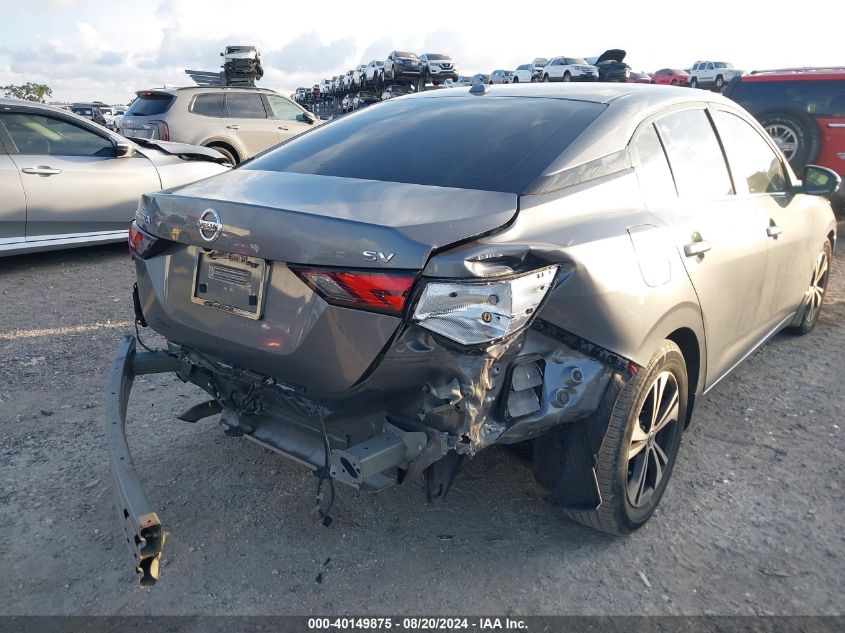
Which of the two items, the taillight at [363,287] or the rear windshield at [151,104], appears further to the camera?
the rear windshield at [151,104]

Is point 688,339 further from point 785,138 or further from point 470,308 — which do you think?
point 785,138

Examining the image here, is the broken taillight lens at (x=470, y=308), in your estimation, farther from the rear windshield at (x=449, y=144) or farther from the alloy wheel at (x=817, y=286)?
the alloy wheel at (x=817, y=286)

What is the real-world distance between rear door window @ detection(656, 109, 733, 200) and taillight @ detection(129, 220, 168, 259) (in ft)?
6.94

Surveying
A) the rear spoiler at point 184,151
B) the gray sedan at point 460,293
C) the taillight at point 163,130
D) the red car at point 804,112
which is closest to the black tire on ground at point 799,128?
the red car at point 804,112

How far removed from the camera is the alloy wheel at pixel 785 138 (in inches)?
352

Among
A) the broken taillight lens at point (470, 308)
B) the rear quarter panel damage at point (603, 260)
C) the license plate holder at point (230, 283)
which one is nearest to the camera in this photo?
the broken taillight lens at point (470, 308)

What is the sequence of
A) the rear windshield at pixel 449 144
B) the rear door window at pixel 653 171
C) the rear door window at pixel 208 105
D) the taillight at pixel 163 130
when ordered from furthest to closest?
1. the rear door window at pixel 208 105
2. the taillight at pixel 163 130
3. the rear door window at pixel 653 171
4. the rear windshield at pixel 449 144

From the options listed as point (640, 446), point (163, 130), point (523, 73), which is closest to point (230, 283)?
point (640, 446)

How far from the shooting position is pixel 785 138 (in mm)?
9078

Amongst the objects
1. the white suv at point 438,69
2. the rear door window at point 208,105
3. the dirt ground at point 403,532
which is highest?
the white suv at point 438,69

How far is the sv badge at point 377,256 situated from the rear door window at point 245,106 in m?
10.7

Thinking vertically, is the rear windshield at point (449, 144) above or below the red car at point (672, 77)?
below

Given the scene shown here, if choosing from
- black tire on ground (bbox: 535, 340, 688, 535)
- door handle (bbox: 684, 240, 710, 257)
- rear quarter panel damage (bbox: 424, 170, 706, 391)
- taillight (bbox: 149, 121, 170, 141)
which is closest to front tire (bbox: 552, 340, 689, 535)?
black tire on ground (bbox: 535, 340, 688, 535)

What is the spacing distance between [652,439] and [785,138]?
777 centimetres
